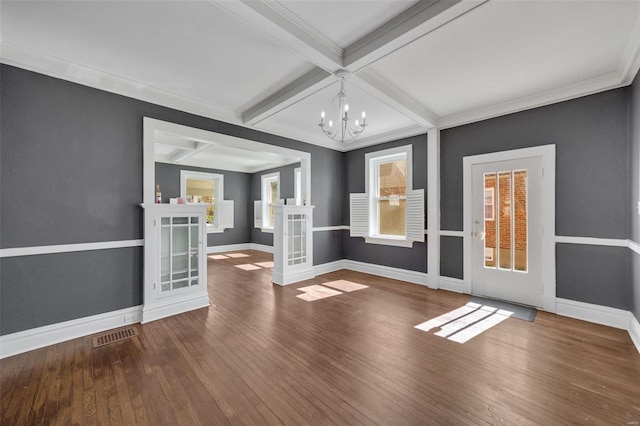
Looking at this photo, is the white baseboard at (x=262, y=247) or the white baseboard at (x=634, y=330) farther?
the white baseboard at (x=262, y=247)

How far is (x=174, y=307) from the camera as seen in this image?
3299 mm

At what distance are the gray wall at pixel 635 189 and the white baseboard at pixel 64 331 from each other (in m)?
5.34

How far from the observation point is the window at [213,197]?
806 cm

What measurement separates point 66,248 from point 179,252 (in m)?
1.08

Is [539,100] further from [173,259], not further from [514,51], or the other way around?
[173,259]

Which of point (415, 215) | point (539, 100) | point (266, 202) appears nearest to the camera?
point (539, 100)

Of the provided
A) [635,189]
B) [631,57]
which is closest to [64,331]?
[635,189]

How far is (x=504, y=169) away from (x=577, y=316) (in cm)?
199

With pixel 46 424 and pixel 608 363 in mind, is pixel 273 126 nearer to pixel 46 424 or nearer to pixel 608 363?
pixel 46 424

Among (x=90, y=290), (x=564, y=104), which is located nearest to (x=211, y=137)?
(x=90, y=290)

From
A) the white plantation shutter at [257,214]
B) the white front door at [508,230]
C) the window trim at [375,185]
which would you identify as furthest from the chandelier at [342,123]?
the white plantation shutter at [257,214]

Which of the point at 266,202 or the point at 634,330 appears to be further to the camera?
the point at 266,202

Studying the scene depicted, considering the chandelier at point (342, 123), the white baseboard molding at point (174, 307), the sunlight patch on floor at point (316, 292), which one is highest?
the chandelier at point (342, 123)

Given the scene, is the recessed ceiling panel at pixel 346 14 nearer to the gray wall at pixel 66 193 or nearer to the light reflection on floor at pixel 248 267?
the gray wall at pixel 66 193
